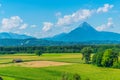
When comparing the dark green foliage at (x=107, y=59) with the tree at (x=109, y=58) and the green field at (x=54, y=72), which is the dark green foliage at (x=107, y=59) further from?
the green field at (x=54, y=72)

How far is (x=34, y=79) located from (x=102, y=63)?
42376 mm

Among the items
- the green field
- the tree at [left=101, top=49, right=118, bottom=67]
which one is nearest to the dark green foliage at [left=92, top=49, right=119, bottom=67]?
the tree at [left=101, top=49, right=118, bottom=67]

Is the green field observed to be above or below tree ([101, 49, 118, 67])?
below

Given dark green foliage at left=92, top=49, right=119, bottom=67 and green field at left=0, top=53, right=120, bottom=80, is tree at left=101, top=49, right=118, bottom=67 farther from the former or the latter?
green field at left=0, top=53, right=120, bottom=80

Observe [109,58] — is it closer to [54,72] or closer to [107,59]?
[107,59]

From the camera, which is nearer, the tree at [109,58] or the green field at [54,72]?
the green field at [54,72]

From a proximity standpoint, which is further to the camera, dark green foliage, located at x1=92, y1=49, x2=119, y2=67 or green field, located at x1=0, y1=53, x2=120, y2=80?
dark green foliage, located at x1=92, y1=49, x2=119, y2=67

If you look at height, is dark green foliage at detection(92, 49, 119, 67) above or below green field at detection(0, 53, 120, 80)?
above

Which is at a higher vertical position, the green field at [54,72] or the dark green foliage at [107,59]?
the dark green foliage at [107,59]

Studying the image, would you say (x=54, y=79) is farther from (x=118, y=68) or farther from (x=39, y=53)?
(x=39, y=53)

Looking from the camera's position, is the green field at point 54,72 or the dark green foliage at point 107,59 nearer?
the green field at point 54,72

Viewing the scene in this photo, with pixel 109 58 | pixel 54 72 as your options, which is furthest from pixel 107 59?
pixel 54 72

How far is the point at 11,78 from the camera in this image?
78312mm

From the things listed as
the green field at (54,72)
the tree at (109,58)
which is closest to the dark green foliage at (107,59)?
the tree at (109,58)
